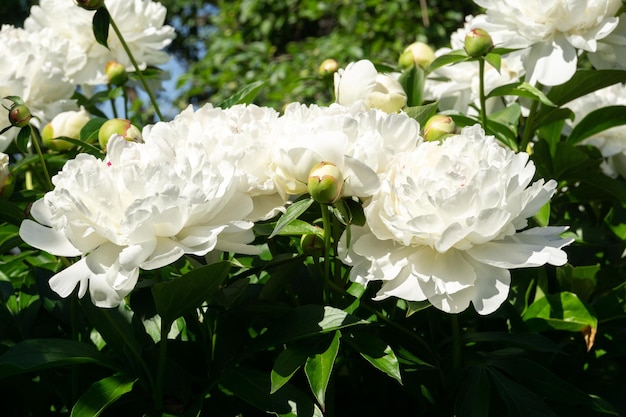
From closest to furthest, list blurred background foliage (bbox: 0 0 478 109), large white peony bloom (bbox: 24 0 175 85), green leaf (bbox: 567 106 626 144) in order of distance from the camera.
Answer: green leaf (bbox: 567 106 626 144) → large white peony bloom (bbox: 24 0 175 85) → blurred background foliage (bbox: 0 0 478 109)

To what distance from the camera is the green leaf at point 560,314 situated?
94 centimetres

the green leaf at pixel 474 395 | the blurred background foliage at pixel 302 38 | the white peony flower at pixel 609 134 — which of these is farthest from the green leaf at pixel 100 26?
the blurred background foliage at pixel 302 38

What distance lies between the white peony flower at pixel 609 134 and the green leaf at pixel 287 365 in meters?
0.71

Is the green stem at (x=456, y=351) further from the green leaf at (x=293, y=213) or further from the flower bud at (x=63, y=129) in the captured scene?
the flower bud at (x=63, y=129)

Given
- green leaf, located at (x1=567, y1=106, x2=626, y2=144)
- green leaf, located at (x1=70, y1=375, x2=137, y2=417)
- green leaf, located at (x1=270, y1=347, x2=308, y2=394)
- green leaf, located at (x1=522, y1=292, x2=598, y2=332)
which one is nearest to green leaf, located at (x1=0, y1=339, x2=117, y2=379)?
green leaf, located at (x1=70, y1=375, x2=137, y2=417)

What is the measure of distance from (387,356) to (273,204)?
19 centimetres

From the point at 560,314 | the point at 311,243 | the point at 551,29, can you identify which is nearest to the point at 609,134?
the point at 551,29

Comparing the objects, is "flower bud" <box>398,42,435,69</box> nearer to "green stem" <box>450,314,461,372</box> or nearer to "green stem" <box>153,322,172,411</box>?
"green stem" <box>450,314,461,372</box>

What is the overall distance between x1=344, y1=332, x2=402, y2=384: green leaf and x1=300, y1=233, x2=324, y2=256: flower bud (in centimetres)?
10

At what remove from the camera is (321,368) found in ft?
2.39

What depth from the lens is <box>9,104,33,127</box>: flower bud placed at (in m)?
0.84

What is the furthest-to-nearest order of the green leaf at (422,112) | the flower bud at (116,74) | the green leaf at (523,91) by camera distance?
the flower bud at (116,74), the green leaf at (523,91), the green leaf at (422,112)

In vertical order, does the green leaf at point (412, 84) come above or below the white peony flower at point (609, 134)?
above

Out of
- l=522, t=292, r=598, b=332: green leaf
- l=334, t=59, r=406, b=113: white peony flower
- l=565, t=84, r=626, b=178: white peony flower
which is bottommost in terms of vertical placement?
l=565, t=84, r=626, b=178: white peony flower
